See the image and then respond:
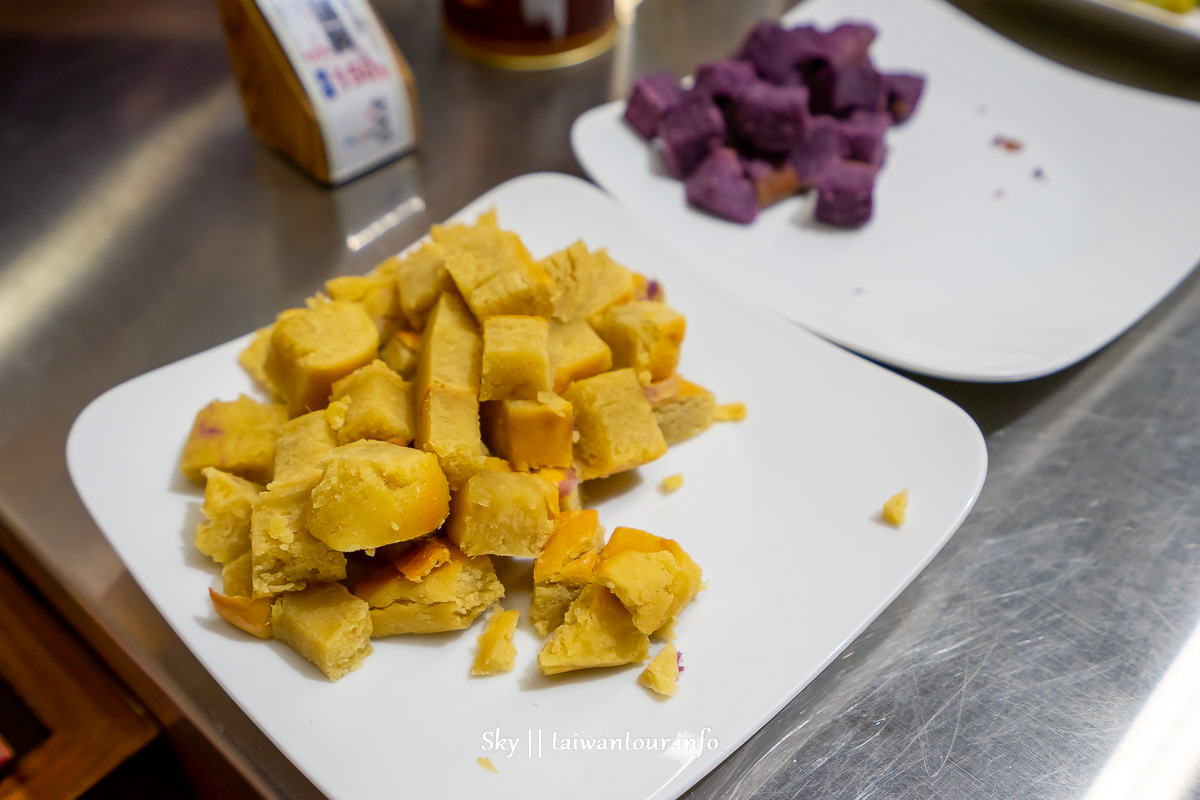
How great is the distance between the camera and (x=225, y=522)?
95 centimetres

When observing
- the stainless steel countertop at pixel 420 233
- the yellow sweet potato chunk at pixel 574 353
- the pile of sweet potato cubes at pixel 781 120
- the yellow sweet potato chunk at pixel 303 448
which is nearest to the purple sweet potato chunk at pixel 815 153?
the pile of sweet potato cubes at pixel 781 120

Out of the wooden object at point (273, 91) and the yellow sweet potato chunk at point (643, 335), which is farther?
the wooden object at point (273, 91)

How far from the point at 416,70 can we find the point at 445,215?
23.1 inches

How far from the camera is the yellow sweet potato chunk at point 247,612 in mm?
890

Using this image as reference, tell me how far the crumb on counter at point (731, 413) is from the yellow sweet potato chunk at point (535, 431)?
0.25m

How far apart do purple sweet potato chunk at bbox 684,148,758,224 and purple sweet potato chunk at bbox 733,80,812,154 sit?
0.12m

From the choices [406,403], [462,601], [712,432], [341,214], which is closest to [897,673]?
[712,432]

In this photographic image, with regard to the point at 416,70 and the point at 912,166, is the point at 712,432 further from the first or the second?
the point at 416,70

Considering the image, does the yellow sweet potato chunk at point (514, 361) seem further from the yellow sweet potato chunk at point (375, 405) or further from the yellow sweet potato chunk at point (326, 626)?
the yellow sweet potato chunk at point (326, 626)

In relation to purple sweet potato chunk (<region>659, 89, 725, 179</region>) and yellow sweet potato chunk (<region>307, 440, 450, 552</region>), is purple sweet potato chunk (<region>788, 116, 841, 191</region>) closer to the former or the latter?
purple sweet potato chunk (<region>659, 89, 725, 179</region>)

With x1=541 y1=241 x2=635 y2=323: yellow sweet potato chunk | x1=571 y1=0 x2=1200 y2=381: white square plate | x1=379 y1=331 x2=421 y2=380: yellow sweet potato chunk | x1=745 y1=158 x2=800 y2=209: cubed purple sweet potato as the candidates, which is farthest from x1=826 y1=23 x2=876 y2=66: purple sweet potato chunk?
x1=379 y1=331 x2=421 y2=380: yellow sweet potato chunk

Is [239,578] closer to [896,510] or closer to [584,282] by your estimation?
[584,282]

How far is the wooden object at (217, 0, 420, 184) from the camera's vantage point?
155 centimetres

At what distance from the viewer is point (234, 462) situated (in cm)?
102
